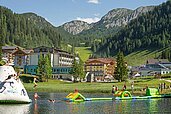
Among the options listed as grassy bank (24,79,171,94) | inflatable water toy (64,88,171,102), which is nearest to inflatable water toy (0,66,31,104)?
inflatable water toy (64,88,171,102)

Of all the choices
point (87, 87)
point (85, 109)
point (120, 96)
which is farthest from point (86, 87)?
point (85, 109)

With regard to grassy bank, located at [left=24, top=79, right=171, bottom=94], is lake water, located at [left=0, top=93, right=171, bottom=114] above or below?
below

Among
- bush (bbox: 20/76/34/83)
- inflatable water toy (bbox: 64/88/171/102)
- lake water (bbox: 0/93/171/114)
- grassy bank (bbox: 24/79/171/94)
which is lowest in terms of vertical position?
lake water (bbox: 0/93/171/114)

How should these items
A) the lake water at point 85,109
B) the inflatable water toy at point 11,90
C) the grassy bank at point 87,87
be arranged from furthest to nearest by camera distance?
the grassy bank at point 87,87
the inflatable water toy at point 11,90
the lake water at point 85,109

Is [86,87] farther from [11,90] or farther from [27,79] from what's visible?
[11,90]

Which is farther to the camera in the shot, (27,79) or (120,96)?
(27,79)

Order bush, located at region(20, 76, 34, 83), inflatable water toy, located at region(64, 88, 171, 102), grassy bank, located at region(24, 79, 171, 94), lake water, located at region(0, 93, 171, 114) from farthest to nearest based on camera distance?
bush, located at region(20, 76, 34, 83), grassy bank, located at region(24, 79, 171, 94), inflatable water toy, located at region(64, 88, 171, 102), lake water, located at region(0, 93, 171, 114)

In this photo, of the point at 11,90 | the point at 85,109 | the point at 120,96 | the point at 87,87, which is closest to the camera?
the point at 85,109

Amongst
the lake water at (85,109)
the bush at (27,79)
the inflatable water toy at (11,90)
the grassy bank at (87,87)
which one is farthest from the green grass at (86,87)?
the inflatable water toy at (11,90)

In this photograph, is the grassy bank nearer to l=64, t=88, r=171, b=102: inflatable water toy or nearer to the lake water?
l=64, t=88, r=171, b=102: inflatable water toy

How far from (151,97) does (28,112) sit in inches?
1615

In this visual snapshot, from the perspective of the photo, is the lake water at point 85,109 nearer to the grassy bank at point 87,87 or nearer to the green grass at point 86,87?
the grassy bank at point 87,87

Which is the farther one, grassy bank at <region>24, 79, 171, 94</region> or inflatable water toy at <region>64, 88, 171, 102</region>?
grassy bank at <region>24, 79, 171, 94</region>

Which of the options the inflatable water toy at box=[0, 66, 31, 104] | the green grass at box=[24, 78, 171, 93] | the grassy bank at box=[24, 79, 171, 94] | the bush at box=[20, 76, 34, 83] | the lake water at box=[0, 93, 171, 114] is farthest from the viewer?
the bush at box=[20, 76, 34, 83]
